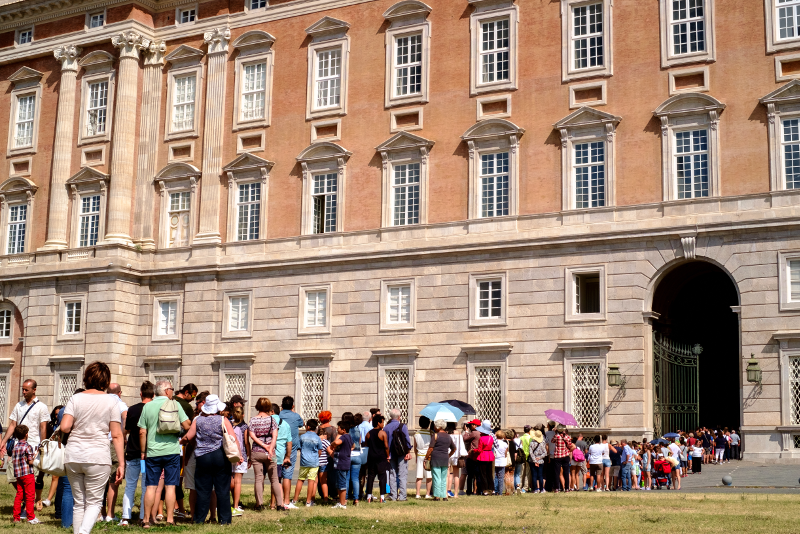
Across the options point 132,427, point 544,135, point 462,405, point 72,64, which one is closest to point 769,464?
point 462,405

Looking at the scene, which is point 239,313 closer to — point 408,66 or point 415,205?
point 415,205

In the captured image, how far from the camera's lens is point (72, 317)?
145 feet

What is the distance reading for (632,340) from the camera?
34219mm

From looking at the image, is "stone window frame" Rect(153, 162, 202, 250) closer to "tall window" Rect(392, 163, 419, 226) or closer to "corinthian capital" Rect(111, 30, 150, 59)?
"corinthian capital" Rect(111, 30, 150, 59)

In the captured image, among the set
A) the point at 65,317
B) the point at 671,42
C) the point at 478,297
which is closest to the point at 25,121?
the point at 65,317

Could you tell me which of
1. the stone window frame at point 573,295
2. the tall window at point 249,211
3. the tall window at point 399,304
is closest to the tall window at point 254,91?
the tall window at point 249,211

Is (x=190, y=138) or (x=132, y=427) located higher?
(x=190, y=138)

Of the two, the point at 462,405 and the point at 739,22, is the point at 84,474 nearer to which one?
the point at 462,405

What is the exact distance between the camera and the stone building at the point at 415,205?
A: 33.9m

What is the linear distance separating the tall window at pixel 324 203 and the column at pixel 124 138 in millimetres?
8267

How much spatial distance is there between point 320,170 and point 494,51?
7.94 meters

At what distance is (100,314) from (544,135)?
1897cm

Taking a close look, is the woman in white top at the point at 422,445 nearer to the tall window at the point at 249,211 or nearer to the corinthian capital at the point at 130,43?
the tall window at the point at 249,211

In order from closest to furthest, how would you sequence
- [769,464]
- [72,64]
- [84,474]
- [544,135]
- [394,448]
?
[84,474]
[394,448]
[769,464]
[544,135]
[72,64]
